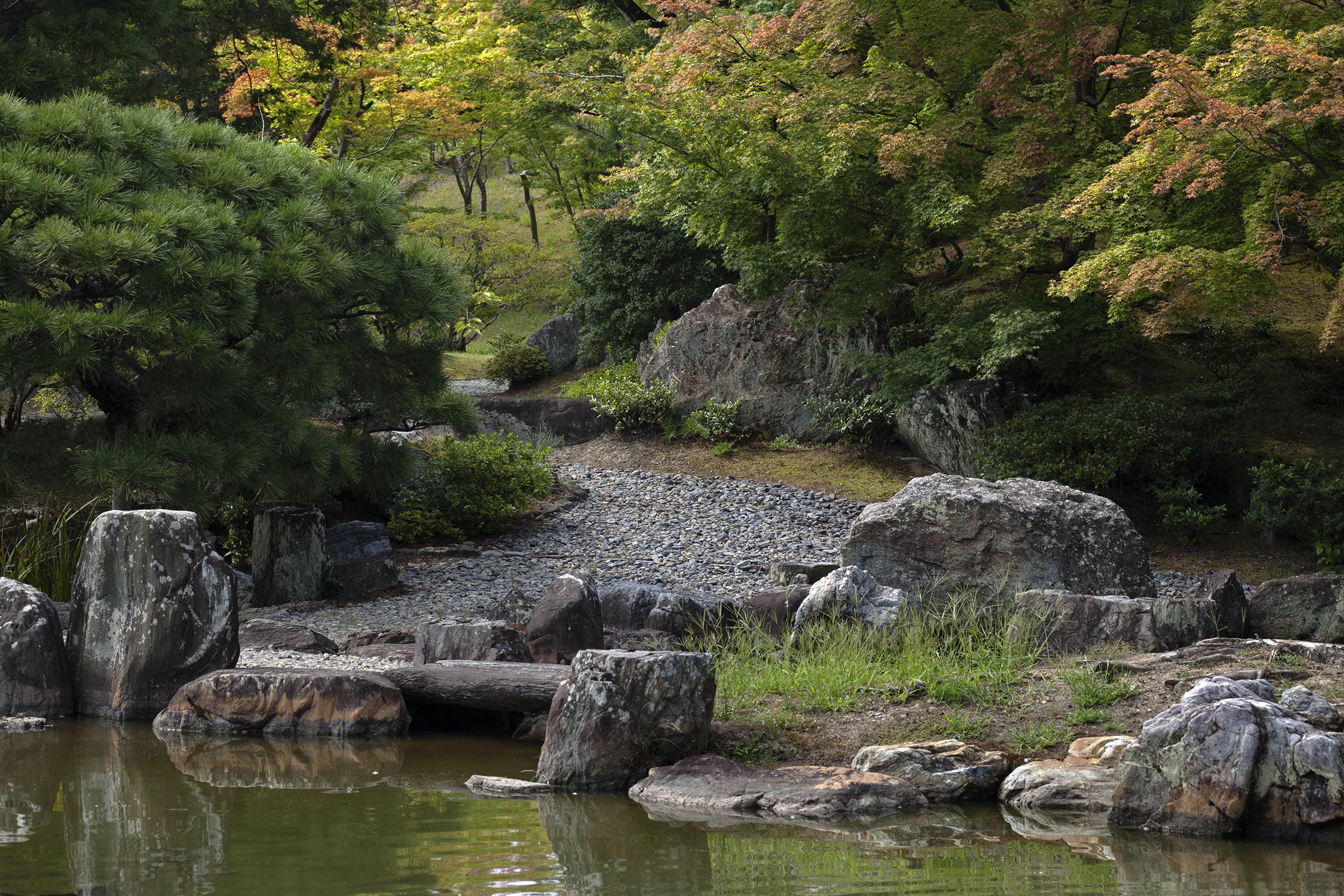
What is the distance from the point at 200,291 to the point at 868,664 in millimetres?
5007

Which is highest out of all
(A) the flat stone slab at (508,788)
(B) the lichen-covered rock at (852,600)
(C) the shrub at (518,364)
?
(C) the shrub at (518,364)

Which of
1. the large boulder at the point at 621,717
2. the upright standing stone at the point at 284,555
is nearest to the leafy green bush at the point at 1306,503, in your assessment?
the large boulder at the point at 621,717

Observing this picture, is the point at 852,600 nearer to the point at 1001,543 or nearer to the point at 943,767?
the point at 1001,543

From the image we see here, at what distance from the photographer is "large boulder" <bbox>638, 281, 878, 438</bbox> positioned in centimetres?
1562

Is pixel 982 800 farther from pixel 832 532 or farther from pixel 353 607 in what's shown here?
pixel 832 532

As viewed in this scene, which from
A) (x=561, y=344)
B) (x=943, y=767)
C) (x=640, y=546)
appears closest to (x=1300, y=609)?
(x=943, y=767)

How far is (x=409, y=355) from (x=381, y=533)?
189cm

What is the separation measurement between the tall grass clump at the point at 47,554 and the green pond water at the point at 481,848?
11.1ft

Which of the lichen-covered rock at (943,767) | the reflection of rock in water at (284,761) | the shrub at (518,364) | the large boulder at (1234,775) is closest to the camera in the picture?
the large boulder at (1234,775)

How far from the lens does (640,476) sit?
14.8 metres

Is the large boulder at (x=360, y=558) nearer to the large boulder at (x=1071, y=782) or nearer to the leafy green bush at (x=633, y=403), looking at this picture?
the leafy green bush at (x=633, y=403)

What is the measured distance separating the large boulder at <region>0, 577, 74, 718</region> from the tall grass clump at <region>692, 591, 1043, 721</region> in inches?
153

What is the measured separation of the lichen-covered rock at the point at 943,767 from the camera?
16.7 feet

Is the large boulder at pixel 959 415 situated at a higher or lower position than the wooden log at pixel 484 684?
higher
